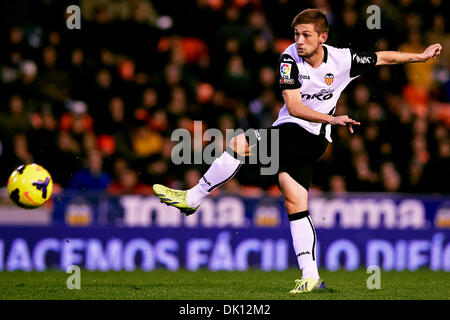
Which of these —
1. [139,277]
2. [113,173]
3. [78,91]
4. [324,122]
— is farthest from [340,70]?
[78,91]

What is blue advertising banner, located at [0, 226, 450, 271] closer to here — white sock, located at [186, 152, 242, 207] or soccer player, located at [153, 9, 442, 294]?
white sock, located at [186, 152, 242, 207]

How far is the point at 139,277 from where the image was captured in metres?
10.6

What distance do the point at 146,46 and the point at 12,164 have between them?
3.44m

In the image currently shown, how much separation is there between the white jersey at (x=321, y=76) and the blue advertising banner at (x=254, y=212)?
15.3ft

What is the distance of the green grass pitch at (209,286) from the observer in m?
7.87

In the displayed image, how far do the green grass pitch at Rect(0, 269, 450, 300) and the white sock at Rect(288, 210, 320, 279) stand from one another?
0.26 metres

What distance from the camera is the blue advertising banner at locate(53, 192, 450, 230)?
12.6 m

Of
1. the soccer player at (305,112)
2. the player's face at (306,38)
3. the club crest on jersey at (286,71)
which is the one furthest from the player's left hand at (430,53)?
the club crest on jersey at (286,71)

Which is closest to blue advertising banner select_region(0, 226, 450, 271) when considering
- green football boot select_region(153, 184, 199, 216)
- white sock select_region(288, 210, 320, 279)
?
green football boot select_region(153, 184, 199, 216)

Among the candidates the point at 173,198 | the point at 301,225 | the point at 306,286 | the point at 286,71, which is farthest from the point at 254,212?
the point at 286,71

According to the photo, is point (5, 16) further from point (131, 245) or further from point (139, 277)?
point (139, 277)

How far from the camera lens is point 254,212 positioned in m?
13.0

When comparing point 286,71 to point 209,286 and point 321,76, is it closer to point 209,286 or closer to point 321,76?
point 321,76

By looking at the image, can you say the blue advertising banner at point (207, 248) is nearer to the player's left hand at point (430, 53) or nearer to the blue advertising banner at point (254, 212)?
the blue advertising banner at point (254, 212)
